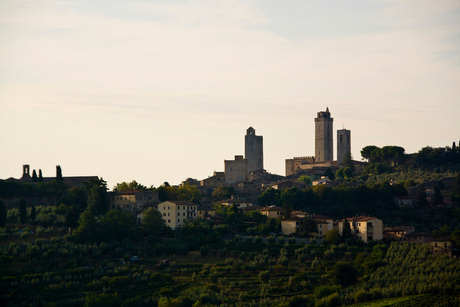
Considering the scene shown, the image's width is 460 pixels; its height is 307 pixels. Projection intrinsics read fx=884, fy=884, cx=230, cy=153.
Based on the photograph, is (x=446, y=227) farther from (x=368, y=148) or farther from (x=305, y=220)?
(x=368, y=148)

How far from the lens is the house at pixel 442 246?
7075 centimetres

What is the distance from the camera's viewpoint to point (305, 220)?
79750 mm

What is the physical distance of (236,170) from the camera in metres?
120

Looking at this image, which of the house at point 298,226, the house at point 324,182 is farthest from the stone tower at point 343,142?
the house at point 298,226

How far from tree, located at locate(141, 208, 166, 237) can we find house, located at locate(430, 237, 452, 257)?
24.0m

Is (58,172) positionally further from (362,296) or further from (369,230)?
(362,296)

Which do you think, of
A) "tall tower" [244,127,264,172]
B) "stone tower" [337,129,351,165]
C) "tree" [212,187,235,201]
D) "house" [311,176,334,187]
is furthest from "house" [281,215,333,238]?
"stone tower" [337,129,351,165]

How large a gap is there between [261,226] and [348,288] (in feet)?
55.5

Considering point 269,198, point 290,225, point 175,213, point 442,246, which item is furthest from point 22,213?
point 442,246

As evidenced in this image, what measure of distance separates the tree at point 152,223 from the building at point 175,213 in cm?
390

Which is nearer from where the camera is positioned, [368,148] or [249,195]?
[249,195]

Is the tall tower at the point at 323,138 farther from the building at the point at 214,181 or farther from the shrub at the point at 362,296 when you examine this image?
the shrub at the point at 362,296

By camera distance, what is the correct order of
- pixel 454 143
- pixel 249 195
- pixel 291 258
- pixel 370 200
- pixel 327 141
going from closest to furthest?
pixel 291 258, pixel 370 200, pixel 249 195, pixel 454 143, pixel 327 141

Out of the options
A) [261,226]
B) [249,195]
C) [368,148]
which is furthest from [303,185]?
[261,226]
